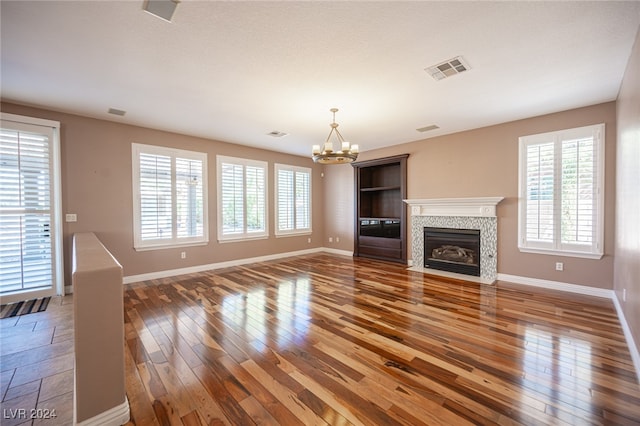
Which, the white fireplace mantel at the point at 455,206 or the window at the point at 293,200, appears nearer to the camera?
the white fireplace mantel at the point at 455,206

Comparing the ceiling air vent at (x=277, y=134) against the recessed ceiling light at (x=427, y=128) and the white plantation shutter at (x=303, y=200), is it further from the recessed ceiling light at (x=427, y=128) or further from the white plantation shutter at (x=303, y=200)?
the recessed ceiling light at (x=427, y=128)

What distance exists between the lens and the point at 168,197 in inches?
201

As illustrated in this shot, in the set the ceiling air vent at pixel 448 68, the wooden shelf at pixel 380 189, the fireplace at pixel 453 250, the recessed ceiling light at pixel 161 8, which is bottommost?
the fireplace at pixel 453 250

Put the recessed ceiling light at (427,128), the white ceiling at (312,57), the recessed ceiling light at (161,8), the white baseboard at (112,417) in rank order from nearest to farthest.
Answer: the white baseboard at (112,417)
the recessed ceiling light at (161,8)
the white ceiling at (312,57)
the recessed ceiling light at (427,128)

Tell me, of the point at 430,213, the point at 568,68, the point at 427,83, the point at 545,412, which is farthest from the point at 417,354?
the point at 430,213

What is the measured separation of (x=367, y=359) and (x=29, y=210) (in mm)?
5077

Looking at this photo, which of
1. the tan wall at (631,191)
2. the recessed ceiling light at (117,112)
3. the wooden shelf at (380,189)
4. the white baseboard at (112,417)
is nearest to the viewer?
the white baseboard at (112,417)

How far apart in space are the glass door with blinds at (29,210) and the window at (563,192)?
764cm

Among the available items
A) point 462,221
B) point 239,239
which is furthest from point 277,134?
point 462,221

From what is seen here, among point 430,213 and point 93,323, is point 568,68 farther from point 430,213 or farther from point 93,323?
point 93,323

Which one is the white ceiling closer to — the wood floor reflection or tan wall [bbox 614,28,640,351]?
tan wall [bbox 614,28,640,351]

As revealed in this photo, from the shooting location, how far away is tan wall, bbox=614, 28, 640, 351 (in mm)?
2283

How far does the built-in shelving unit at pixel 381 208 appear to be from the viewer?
20.7 feet

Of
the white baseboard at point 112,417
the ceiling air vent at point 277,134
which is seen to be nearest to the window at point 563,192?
the ceiling air vent at point 277,134
